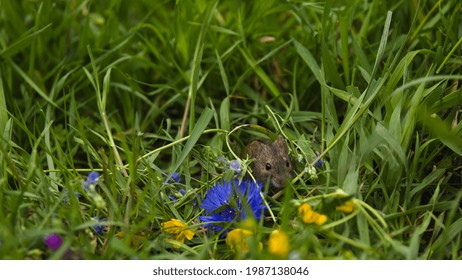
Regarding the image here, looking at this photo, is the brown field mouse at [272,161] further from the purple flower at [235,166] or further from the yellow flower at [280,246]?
the yellow flower at [280,246]

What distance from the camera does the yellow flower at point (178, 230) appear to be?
2875 millimetres

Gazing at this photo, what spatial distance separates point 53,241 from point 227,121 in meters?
1.24

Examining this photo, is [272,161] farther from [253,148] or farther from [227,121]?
[227,121]

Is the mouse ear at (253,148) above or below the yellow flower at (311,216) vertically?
below

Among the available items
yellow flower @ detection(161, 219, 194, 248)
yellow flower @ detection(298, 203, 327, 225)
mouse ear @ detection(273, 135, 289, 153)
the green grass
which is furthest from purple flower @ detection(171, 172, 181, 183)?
yellow flower @ detection(298, 203, 327, 225)

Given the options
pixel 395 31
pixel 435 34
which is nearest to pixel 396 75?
pixel 395 31

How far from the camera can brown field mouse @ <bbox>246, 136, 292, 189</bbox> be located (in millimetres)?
3178

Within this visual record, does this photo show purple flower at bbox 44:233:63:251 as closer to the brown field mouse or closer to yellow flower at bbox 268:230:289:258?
yellow flower at bbox 268:230:289:258

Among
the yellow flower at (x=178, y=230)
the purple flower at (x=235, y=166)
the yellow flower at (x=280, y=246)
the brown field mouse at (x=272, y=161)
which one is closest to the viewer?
the yellow flower at (x=280, y=246)

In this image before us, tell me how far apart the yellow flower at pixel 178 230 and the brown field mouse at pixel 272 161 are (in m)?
0.50

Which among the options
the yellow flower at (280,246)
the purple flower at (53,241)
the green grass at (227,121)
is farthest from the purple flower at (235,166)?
the purple flower at (53,241)

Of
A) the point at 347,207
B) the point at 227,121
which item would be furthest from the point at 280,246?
the point at 227,121

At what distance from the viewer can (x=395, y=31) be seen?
3.58 m
